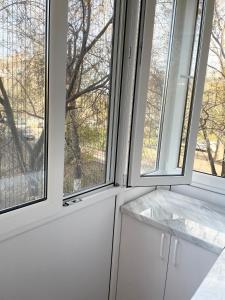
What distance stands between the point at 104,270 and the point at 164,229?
50cm

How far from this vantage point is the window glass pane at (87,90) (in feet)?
4.27

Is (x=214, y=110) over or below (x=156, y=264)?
over

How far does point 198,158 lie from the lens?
193 cm

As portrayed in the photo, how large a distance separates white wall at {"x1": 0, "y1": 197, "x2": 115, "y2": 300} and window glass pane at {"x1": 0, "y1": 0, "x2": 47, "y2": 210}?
8.4 inches

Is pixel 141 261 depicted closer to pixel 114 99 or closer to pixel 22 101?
pixel 114 99

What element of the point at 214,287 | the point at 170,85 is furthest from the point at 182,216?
the point at 170,85

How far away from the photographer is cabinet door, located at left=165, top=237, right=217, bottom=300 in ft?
4.59

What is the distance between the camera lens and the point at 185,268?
1460 mm

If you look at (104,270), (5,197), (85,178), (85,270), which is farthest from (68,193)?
(104,270)

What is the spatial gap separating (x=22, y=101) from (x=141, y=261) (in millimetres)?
1135

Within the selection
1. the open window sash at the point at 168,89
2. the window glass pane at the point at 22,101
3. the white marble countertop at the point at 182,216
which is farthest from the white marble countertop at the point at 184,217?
the window glass pane at the point at 22,101

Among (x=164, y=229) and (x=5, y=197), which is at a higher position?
(x=5, y=197)

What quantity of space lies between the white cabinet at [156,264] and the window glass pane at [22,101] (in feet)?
2.28

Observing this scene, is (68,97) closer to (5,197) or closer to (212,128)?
(5,197)
